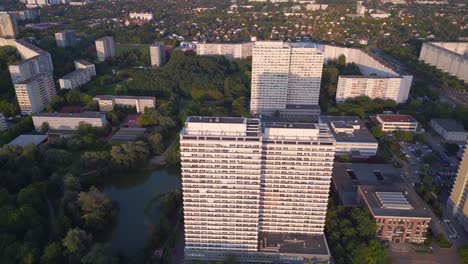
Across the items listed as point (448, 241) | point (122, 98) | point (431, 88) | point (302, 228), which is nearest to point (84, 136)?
point (122, 98)

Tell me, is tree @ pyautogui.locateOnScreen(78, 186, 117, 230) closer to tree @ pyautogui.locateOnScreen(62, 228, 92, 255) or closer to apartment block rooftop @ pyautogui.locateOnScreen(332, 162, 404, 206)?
tree @ pyautogui.locateOnScreen(62, 228, 92, 255)

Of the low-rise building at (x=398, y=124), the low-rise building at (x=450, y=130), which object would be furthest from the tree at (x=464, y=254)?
the low-rise building at (x=450, y=130)

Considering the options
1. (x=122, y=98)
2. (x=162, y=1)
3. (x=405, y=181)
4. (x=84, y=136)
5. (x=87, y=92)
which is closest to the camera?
(x=405, y=181)

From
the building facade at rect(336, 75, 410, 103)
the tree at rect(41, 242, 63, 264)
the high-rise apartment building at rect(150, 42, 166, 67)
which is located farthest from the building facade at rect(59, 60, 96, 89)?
the building facade at rect(336, 75, 410, 103)

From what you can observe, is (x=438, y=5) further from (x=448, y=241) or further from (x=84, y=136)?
(x=84, y=136)

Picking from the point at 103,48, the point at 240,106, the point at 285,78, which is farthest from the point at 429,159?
the point at 103,48

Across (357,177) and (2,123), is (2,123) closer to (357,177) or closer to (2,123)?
(2,123)

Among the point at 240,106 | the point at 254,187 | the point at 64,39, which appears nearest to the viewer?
the point at 254,187
